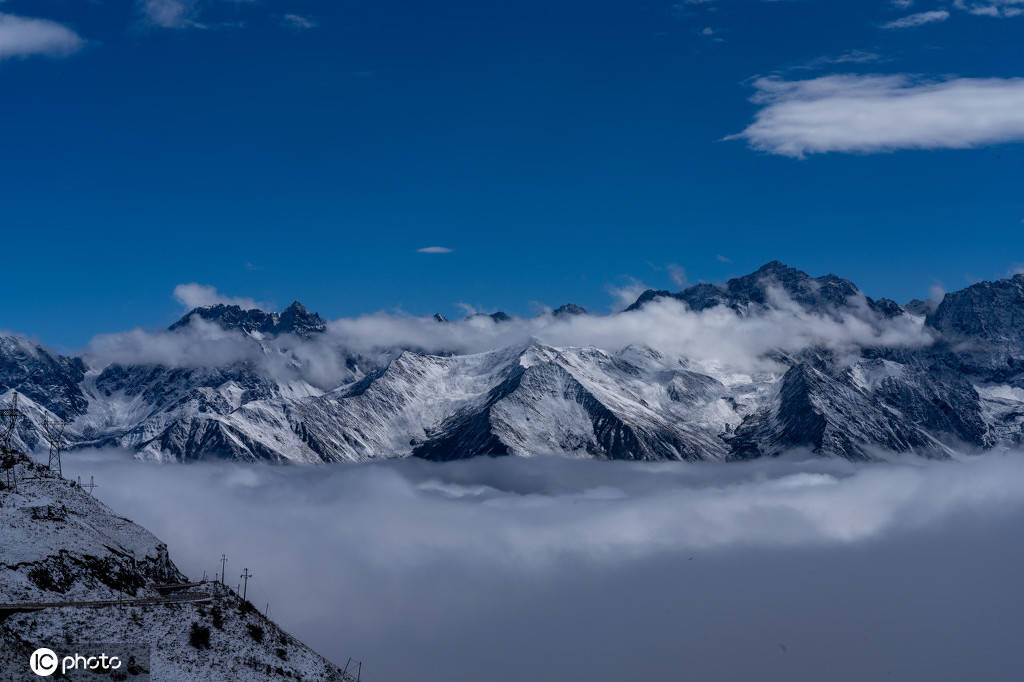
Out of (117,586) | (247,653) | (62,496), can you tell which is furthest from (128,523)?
(247,653)

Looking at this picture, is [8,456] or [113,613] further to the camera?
[8,456]

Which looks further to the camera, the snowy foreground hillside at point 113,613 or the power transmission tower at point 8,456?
the power transmission tower at point 8,456

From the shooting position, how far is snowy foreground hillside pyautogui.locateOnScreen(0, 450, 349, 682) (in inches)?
4579

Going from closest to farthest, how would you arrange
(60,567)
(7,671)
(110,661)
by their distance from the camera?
(7,671) → (110,661) → (60,567)

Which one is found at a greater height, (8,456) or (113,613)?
(8,456)

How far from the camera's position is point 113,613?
123375 millimetres

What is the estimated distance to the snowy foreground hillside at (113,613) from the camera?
116 metres

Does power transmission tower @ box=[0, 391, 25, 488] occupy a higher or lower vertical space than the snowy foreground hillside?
higher

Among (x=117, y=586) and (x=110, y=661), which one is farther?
(x=117, y=586)

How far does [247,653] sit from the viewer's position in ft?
420

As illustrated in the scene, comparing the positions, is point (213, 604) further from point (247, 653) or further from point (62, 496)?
point (62, 496)

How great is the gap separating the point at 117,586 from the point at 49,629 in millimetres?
15807

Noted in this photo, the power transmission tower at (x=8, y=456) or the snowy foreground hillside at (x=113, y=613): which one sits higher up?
the power transmission tower at (x=8, y=456)

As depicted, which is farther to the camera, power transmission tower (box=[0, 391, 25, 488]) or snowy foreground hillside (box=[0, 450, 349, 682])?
power transmission tower (box=[0, 391, 25, 488])
